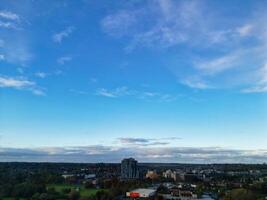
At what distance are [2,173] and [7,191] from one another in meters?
3.97

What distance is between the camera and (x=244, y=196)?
5031 centimetres

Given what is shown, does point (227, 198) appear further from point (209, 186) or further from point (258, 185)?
point (209, 186)

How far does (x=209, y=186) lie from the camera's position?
78688 mm

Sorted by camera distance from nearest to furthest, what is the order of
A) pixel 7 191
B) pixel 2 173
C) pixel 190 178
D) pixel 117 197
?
pixel 7 191 → pixel 2 173 → pixel 117 197 → pixel 190 178

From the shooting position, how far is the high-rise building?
113m

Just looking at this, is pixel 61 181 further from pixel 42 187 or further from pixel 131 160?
pixel 131 160

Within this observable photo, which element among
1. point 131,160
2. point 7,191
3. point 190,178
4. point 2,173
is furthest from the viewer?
point 131,160

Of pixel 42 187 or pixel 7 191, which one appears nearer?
pixel 7 191

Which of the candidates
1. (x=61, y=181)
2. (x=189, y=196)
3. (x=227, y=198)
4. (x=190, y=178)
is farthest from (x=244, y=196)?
(x=190, y=178)

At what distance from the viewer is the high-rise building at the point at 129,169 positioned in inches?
4438

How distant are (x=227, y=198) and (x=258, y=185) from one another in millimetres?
14960

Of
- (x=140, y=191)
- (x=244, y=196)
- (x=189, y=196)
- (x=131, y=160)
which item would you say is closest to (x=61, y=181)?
(x=140, y=191)

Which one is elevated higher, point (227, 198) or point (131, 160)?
point (131, 160)

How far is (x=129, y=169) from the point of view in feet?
373
